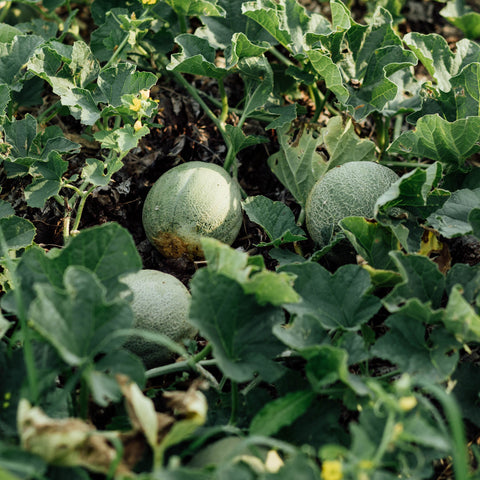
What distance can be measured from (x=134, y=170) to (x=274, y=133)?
76 centimetres

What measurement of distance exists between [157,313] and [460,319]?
3.21 ft

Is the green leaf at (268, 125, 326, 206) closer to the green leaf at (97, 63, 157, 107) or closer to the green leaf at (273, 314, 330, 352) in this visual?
the green leaf at (97, 63, 157, 107)

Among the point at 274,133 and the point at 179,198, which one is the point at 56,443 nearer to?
the point at 179,198

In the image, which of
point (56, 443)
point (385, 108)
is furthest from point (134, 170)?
point (56, 443)

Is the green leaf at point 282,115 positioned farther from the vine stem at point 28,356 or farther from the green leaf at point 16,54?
the vine stem at point 28,356

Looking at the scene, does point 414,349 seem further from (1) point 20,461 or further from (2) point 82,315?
(1) point 20,461

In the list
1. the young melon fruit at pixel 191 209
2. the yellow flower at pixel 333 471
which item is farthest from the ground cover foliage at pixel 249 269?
the young melon fruit at pixel 191 209

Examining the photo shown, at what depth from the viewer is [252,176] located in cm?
267

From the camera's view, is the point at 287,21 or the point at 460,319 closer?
the point at 460,319

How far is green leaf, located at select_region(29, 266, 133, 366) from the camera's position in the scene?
1.32 metres

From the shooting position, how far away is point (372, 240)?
6.09 feet

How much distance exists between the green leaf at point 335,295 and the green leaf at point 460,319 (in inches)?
8.3

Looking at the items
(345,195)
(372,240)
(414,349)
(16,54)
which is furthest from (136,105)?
(414,349)

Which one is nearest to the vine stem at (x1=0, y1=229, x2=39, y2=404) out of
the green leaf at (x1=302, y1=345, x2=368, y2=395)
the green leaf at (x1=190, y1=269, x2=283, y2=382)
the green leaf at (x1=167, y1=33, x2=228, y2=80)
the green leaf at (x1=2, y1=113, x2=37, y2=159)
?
the green leaf at (x1=190, y1=269, x2=283, y2=382)
